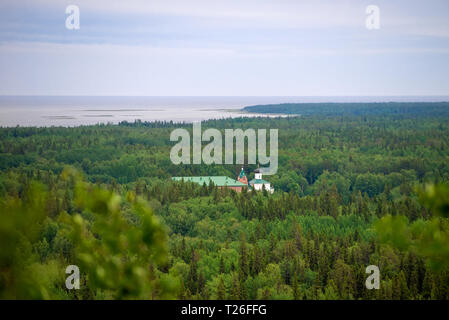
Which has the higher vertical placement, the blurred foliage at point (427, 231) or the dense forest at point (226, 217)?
the blurred foliage at point (427, 231)

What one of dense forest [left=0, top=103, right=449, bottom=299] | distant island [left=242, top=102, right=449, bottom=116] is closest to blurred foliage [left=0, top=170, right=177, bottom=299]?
dense forest [left=0, top=103, right=449, bottom=299]

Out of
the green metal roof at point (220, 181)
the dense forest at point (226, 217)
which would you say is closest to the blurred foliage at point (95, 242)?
the dense forest at point (226, 217)

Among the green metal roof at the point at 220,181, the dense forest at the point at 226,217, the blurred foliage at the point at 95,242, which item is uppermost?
the blurred foliage at the point at 95,242

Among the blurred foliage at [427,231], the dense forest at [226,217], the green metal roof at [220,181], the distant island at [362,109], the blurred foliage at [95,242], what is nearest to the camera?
the blurred foliage at [95,242]

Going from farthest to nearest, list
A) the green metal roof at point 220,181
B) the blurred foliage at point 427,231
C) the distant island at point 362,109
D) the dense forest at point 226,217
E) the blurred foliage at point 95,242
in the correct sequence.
Result: the distant island at point 362,109
the green metal roof at point 220,181
the dense forest at point 226,217
the blurred foliage at point 427,231
the blurred foliage at point 95,242

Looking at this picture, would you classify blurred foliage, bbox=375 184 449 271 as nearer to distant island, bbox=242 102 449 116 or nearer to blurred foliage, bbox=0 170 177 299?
blurred foliage, bbox=0 170 177 299

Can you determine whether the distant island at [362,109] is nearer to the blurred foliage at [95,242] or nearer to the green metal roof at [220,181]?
the green metal roof at [220,181]

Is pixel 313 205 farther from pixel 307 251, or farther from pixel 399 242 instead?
pixel 399 242

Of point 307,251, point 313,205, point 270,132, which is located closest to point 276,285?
point 307,251
